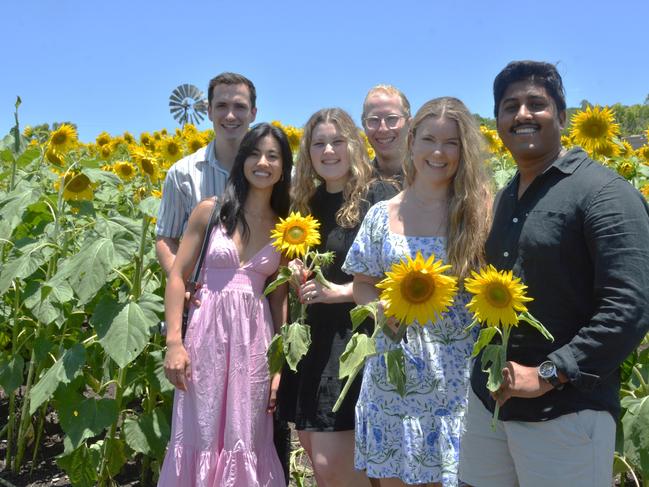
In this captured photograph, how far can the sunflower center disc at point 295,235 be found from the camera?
245cm

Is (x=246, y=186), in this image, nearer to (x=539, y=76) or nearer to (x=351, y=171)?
(x=351, y=171)

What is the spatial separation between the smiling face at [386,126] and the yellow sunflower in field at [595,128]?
86cm

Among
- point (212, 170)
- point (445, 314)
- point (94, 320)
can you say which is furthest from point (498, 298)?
point (212, 170)

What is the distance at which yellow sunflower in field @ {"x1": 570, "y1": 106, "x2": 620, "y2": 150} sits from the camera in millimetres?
3352

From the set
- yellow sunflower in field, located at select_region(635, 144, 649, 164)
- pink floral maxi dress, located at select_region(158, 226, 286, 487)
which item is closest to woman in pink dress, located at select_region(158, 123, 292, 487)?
pink floral maxi dress, located at select_region(158, 226, 286, 487)

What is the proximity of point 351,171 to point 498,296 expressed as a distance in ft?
4.10

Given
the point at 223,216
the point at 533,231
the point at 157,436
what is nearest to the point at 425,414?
the point at 533,231

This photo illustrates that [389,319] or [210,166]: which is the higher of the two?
[210,166]

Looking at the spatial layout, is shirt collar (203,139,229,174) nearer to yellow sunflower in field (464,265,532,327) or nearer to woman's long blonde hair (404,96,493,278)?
woman's long blonde hair (404,96,493,278)

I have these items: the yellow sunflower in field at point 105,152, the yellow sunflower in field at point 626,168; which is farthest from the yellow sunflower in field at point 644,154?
the yellow sunflower in field at point 105,152

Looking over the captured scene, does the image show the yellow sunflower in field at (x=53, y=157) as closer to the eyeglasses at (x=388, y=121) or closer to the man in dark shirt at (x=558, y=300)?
the eyeglasses at (x=388, y=121)

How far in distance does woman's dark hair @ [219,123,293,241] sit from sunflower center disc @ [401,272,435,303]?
1.15m

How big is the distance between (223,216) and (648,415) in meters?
1.61

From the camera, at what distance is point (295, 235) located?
2.46 metres
